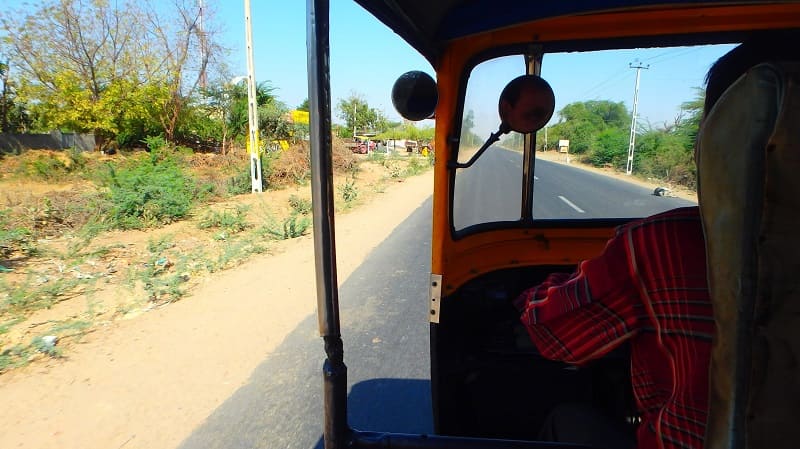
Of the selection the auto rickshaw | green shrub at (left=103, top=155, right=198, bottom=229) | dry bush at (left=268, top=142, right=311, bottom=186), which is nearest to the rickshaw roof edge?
the auto rickshaw

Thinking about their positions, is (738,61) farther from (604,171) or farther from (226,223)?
(226,223)

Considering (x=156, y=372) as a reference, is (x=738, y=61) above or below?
above

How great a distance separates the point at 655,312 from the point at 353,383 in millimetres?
2864

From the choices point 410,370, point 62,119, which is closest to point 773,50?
point 410,370

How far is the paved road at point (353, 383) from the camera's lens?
2958mm

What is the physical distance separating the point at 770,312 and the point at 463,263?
1.68 m

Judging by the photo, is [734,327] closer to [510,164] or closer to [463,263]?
[463,263]

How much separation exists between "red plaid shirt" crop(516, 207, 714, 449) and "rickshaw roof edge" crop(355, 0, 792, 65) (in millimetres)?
877

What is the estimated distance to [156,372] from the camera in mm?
3748

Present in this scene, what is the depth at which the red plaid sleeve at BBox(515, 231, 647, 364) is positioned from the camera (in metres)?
1.11

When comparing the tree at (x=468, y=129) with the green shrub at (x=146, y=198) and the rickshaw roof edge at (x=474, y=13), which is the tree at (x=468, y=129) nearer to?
the rickshaw roof edge at (x=474, y=13)

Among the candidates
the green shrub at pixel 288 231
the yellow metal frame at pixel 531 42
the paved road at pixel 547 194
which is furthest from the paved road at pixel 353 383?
the green shrub at pixel 288 231

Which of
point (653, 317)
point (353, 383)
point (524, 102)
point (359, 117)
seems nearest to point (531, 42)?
point (524, 102)

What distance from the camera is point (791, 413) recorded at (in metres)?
0.71
